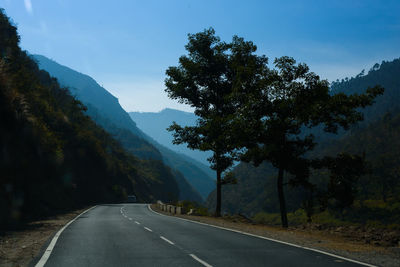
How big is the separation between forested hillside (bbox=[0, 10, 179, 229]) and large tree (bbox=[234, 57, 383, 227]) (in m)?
13.5

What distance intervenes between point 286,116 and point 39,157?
21439 mm

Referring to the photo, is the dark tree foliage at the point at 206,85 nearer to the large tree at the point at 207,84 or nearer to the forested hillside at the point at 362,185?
the large tree at the point at 207,84

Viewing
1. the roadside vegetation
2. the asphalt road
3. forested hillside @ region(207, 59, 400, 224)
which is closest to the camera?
the asphalt road

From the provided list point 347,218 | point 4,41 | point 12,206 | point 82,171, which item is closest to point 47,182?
point 12,206

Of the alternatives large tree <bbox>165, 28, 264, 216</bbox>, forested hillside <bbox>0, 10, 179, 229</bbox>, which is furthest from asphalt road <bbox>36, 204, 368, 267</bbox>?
large tree <bbox>165, 28, 264, 216</bbox>

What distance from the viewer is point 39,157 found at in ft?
102

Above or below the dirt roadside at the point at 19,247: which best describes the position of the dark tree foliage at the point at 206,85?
above

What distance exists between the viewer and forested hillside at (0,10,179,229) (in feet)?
71.3

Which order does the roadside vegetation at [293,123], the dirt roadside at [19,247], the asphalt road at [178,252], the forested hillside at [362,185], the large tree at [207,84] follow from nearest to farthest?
the asphalt road at [178,252] < the dirt roadside at [19,247] < the roadside vegetation at [293,123] < the large tree at [207,84] < the forested hillside at [362,185]

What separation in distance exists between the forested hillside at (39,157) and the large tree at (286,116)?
1349 cm

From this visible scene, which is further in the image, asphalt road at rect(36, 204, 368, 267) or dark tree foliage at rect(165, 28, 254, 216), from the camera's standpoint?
dark tree foliage at rect(165, 28, 254, 216)

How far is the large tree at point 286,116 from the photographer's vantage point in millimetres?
20250

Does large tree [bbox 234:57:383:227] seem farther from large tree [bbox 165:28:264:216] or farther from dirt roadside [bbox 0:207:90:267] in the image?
dirt roadside [bbox 0:207:90:267]

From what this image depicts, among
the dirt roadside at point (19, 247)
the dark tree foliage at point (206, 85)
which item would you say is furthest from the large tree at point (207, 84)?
the dirt roadside at point (19, 247)
